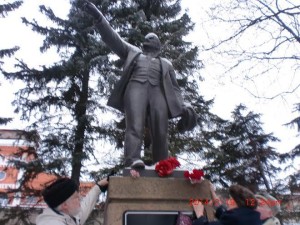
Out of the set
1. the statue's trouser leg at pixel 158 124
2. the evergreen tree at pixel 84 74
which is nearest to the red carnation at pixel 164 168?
the statue's trouser leg at pixel 158 124

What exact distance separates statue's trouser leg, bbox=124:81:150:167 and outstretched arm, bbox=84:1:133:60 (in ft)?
2.00

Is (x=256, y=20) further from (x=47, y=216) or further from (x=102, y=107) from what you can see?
(x=102, y=107)

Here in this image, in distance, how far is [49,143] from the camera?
Answer: 14430 mm

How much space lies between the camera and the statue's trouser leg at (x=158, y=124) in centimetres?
511

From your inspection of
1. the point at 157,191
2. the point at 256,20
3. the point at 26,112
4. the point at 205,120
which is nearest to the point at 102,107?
the point at 26,112

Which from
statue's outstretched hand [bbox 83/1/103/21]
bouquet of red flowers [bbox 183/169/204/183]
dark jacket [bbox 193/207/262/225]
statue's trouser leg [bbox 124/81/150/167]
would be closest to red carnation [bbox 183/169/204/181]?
bouquet of red flowers [bbox 183/169/204/183]

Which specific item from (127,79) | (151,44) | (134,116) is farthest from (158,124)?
(151,44)

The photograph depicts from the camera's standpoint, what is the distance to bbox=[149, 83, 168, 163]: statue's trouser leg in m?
5.11

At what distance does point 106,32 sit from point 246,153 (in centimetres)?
1602

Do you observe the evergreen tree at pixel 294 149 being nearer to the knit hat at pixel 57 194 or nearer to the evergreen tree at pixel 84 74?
the evergreen tree at pixel 84 74

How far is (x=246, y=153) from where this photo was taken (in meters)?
19.6

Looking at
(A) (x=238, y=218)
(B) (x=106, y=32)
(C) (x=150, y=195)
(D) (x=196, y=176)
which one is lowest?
(A) (x=238, y=218)

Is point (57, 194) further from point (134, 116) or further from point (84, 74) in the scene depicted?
point (84, 74)

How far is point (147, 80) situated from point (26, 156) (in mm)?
11667
